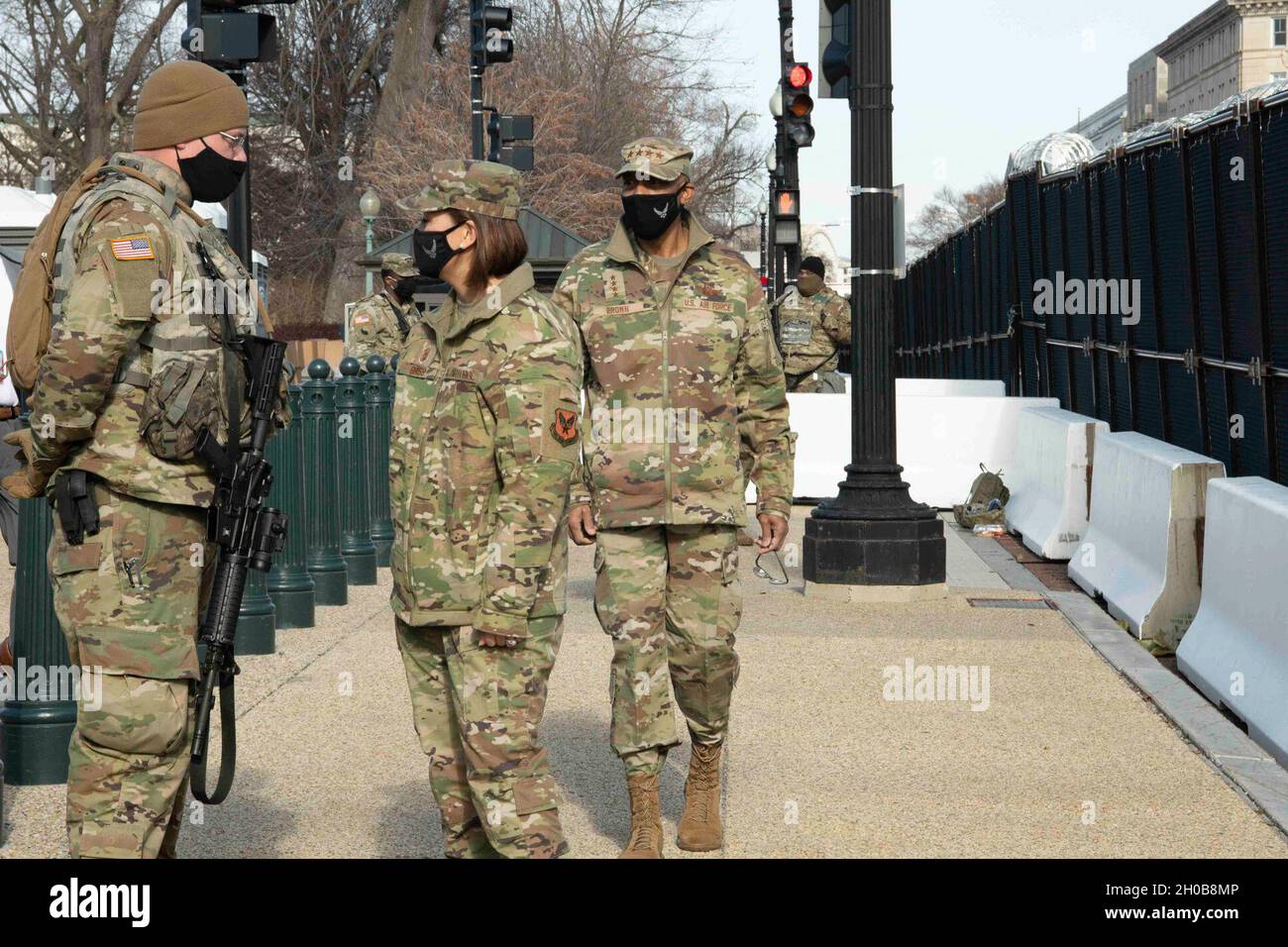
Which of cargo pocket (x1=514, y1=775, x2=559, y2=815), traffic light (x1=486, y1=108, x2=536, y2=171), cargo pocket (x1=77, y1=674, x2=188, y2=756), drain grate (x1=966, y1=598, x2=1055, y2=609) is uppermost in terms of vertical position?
traffic light (x1=486, y1=108, x2=536, y2=171)

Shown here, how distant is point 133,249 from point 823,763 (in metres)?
3.47

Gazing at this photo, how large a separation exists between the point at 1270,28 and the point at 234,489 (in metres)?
124

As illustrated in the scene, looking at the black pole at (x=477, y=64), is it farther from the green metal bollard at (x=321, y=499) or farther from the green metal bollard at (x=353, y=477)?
the green metal bollard at (x=321, y=499)

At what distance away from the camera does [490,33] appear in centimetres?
1903

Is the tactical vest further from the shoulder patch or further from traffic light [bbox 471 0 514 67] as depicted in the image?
traffic light [bbox 471 0 514 67]

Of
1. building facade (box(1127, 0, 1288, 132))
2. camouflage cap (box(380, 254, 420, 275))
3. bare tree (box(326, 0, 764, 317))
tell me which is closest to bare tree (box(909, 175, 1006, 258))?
building facade (box(1127, 0, 1288, 132))

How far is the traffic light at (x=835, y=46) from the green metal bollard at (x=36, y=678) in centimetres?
669

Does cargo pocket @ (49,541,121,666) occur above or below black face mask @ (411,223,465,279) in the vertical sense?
below

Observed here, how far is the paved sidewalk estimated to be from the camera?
226 inches

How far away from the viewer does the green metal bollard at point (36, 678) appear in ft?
20.8

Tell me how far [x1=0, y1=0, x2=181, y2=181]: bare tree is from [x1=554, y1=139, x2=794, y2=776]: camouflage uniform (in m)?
34.2

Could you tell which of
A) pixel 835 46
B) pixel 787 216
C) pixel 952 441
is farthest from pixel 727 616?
pixel 787 216

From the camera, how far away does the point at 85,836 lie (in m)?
4.29
